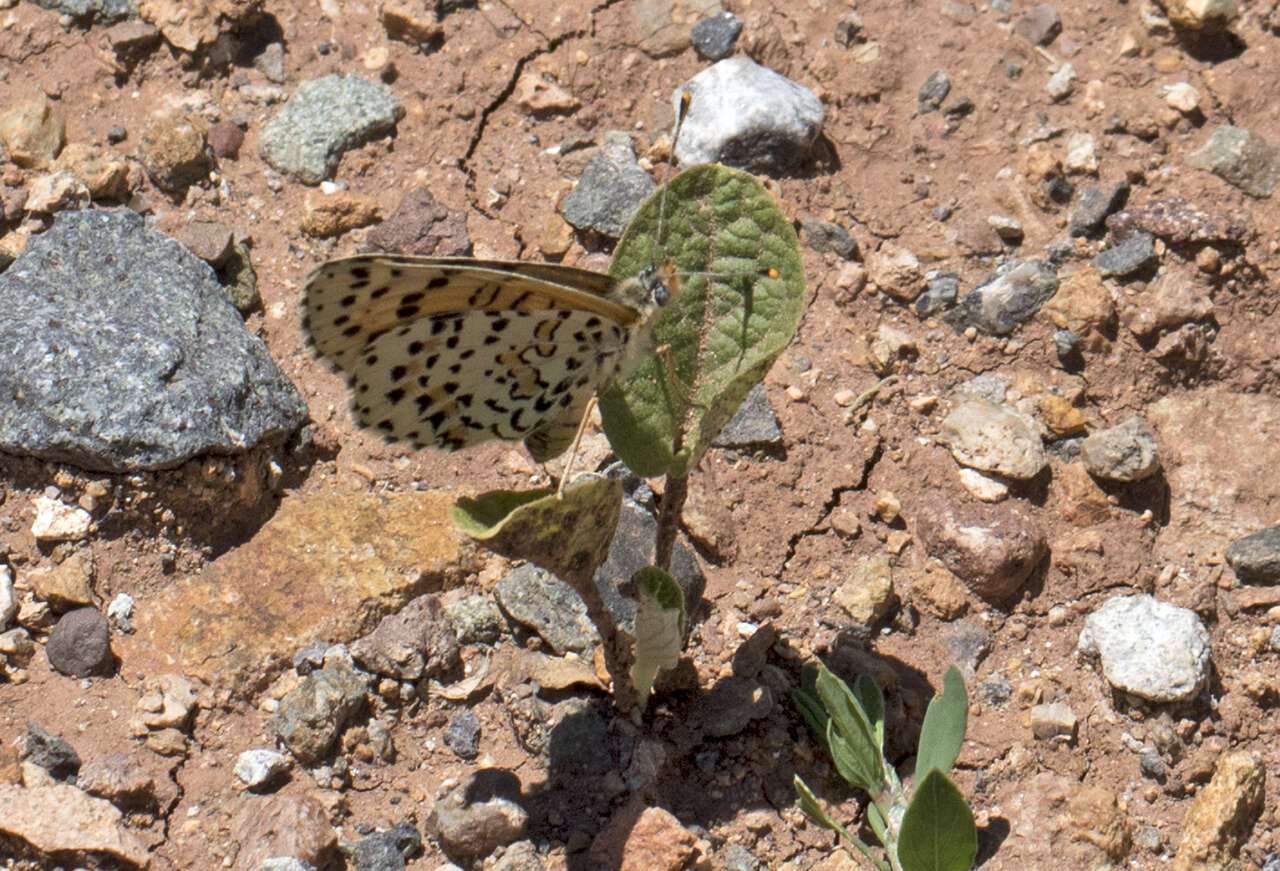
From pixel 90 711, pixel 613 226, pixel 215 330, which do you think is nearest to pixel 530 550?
pixel 90 711

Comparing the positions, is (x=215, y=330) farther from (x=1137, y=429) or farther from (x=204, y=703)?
(x=1137, y=429)

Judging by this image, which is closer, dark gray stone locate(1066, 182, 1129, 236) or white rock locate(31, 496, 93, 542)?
white rock locate(31, 496, 93, 542)

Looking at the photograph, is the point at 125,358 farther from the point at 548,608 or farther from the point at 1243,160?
the point at 1243,160

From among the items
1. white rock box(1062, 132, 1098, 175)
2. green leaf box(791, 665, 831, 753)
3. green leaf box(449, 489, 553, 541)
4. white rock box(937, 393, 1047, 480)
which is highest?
green leaf box(449, 489, 553, 541)

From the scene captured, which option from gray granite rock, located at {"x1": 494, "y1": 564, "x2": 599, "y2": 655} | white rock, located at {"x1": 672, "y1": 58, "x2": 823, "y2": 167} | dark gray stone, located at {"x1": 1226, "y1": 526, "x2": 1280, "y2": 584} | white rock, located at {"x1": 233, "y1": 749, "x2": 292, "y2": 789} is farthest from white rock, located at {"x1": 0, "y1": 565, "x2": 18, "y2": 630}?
dark gray stone, located at {"x1": 1226, "y1": 526, "x2": 1280, "y2": 584}

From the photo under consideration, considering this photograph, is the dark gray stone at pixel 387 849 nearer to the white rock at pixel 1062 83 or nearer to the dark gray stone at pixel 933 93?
the dark gray stone at pixel 933 93

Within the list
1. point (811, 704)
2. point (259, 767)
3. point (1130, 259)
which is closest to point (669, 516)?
point (811, 704)

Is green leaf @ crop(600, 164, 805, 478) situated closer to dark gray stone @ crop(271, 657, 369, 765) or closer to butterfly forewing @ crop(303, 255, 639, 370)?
butterfly forewing @ crop(303, 255, 639, 370)
